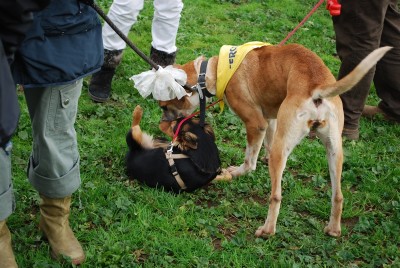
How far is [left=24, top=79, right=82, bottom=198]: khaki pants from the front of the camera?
258cm

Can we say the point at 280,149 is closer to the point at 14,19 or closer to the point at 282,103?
the point at 282,103

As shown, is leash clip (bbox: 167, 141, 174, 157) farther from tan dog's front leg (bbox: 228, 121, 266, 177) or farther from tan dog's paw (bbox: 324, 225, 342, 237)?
tan dog's paw (bbox: 324, 225, 342, 237)

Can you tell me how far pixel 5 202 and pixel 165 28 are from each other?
127 inches

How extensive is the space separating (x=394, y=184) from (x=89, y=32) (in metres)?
2.93

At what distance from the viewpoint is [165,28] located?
17.8 ft

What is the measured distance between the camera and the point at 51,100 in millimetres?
2564

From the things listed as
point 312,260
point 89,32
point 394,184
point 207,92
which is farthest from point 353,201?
point 89,32

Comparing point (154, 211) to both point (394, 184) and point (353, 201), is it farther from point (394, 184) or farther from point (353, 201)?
point (394, 184)

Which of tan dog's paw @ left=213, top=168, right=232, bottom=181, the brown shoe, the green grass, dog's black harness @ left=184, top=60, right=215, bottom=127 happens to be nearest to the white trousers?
the green grass

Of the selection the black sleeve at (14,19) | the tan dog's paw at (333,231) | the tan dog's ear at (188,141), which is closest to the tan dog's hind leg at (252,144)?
the tan dog's ear at (188,141)

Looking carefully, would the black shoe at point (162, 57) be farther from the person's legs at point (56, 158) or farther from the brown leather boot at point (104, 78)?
the person's legs at point (56, 158)

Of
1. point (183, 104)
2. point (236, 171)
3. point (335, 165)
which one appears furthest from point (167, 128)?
point (335, 165)

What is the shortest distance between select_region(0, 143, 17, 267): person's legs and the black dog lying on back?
135 centimetres

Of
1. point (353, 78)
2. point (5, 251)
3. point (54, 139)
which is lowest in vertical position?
point (5, 251)
